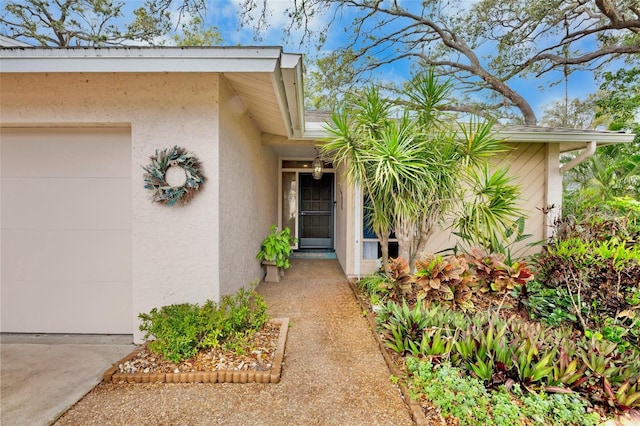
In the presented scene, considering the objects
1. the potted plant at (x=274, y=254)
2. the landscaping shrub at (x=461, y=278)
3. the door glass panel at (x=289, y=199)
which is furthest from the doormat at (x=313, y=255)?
the landscaping shrub at (x=461, y=278)

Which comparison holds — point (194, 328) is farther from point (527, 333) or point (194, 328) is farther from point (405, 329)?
point (527, 333)

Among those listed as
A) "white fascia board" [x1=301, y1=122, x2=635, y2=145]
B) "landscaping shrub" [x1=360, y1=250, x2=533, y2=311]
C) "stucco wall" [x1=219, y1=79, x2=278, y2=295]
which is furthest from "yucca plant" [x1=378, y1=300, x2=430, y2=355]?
"white fascia board" [x1=301, y1=122, x2=635, y2=145]

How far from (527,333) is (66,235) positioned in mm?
4668

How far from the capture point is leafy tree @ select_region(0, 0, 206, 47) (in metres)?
7.93

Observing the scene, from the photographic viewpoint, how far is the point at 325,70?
10.5 m

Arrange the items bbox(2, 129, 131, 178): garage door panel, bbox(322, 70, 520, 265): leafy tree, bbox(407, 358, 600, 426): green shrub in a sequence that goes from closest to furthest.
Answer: bbox(407, 358, 600, 426): green shrub < bbox(2, 129, 131, 178): garage door panel < bbox(322, 70, 520, 265): leafy tree

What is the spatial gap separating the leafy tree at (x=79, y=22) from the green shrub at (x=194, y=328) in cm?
856

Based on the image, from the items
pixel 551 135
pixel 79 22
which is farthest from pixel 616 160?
pixel 79 22

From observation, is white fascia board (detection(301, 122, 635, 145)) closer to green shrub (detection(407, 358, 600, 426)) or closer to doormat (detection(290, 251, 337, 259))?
doormat (detection(290, 251, 337, 259))

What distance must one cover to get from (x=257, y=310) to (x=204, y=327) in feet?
1.85

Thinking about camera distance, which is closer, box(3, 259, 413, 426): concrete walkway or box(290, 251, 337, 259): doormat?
box(3, 259, 413, 426): concrete walkway

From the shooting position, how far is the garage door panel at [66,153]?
2.90 meters

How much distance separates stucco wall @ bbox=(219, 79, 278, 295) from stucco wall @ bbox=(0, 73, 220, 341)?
0.49 feet

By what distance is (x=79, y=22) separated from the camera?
8922 mm
